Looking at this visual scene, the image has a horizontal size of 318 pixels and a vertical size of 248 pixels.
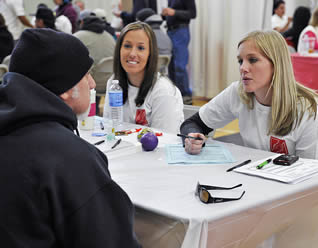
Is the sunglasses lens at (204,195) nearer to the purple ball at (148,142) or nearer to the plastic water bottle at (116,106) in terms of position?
the purple ball at (148,142)

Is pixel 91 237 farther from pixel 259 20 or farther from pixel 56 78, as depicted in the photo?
pixel 259 20

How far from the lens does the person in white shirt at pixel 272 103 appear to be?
1729 mm

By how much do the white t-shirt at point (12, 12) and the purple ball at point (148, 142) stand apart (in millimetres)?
4551

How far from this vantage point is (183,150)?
66.2 inches

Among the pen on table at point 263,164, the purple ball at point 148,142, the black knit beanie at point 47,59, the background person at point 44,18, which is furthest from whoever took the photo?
the background person at point 44,18

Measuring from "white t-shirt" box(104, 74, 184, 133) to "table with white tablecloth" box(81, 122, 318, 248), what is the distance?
69 cm

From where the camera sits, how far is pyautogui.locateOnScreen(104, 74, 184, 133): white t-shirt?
227cm

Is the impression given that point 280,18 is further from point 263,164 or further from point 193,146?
point 263,164

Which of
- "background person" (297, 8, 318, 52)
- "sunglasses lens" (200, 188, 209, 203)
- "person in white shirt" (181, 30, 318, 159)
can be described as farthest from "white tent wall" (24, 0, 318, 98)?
"sunglasses lens" (200, 188, 209, 203)

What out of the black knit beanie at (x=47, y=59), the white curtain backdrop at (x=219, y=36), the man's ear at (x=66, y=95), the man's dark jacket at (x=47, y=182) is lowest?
the white curtain backdrop at (x=219, y=36)

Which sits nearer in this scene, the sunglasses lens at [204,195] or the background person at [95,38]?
the sunglasses lens at [204,195]

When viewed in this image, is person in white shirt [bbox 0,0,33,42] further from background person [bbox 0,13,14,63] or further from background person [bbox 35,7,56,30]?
background person [bbox 0,13,14,63]

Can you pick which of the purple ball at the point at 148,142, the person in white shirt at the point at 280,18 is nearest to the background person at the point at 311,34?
the person in white shirt at the point at 280,18

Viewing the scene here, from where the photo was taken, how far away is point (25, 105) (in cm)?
89
